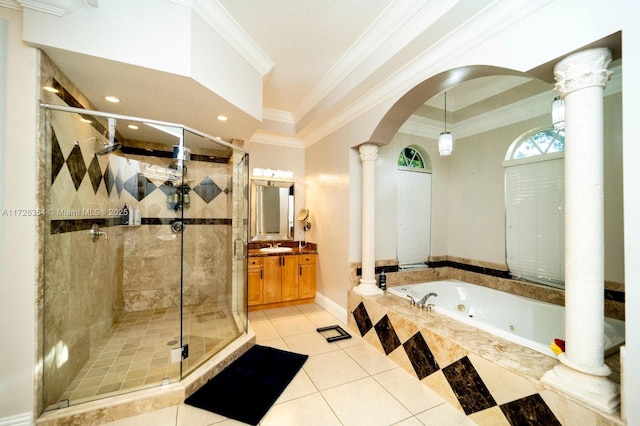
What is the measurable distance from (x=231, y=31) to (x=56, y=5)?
3.74ft

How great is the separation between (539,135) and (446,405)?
3.17m

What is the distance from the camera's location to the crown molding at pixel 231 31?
1.95m

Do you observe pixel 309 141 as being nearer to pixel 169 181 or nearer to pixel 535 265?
pixel 169 181

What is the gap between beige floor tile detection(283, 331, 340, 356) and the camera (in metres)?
2.59

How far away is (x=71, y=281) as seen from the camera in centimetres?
196

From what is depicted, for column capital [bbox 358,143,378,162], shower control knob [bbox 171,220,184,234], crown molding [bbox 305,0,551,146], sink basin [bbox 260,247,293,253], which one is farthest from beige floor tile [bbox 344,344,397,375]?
crown molding [bbox 305,0,551,146]

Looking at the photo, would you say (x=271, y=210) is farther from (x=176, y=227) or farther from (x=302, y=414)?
(x=302, y=414)

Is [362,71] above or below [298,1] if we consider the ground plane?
below

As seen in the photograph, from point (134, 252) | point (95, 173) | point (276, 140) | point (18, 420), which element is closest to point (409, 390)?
point (18, 420)

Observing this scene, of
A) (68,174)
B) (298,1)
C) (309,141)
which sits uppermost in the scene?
(298,1)

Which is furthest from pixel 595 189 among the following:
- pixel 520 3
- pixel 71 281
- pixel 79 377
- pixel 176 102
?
pixel 79 377

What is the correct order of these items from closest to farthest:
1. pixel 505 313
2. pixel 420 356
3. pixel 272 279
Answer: pixel 420 356, pixel 505 313, pixel 272 279

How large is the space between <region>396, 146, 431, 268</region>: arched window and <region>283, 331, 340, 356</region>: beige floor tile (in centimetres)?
159

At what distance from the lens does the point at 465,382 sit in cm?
175
